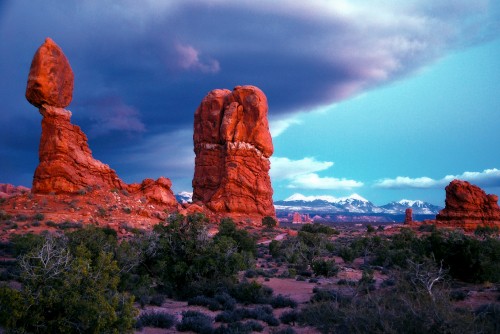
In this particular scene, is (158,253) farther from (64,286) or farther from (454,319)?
(454,319)

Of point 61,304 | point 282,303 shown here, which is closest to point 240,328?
point 282,303

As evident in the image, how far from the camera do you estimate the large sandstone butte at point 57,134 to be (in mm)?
32656

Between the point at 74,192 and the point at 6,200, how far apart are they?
18.2 feet

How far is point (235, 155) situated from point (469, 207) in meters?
28.9

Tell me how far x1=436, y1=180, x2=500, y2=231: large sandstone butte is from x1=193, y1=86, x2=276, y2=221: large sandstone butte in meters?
22.2

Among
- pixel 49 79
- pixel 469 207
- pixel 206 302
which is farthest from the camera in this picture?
pixel 469 207

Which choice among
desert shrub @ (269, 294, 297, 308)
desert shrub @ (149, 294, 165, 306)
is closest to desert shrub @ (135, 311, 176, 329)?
desert shrub @ (149, 294, 165, 306)

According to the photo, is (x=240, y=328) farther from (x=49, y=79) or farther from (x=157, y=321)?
(x=49, y=79)

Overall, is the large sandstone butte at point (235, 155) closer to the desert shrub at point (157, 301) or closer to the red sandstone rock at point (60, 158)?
the red sandstone rock at point (60, 158)

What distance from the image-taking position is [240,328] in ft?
28.7

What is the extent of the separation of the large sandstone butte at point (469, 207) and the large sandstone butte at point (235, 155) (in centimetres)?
2219

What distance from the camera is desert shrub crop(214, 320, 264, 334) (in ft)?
27.7

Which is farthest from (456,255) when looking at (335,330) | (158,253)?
(158,253)

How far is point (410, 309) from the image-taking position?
5488 mm
